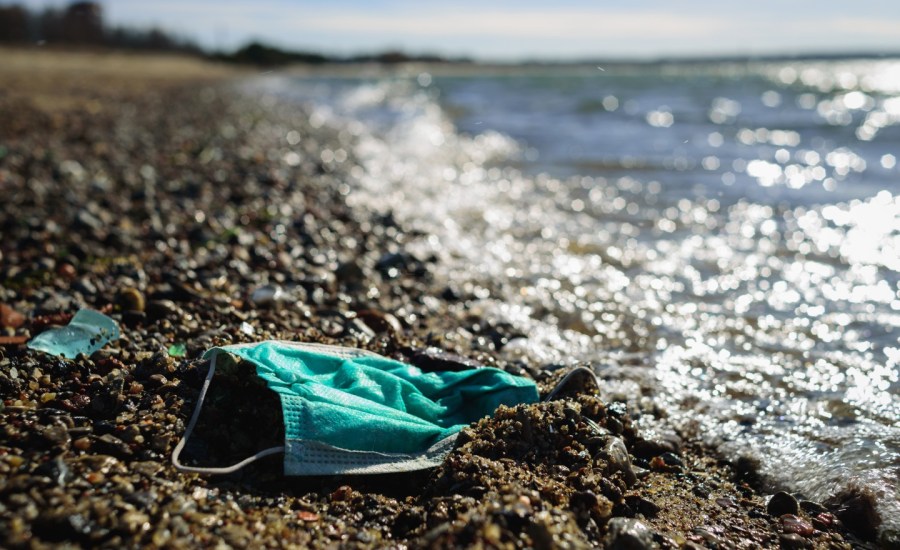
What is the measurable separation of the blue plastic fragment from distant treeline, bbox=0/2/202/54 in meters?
58.8

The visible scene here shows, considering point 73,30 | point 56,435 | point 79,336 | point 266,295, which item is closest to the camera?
point 56,435

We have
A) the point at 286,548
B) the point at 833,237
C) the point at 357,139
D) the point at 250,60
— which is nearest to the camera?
the point at 286,548

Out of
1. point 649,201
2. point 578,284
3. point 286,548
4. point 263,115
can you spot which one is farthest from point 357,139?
point 286,548

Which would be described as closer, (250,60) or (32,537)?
(32,537)

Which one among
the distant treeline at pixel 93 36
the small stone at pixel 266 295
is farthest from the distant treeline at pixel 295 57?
the small stone at pixel 266 295

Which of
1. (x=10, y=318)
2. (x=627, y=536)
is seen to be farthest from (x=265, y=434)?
(x=10, y=318)

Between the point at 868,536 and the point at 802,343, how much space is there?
207 cm

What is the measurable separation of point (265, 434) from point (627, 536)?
1.59 m

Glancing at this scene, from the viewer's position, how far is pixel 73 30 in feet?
219

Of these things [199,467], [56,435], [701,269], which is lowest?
[199,467]

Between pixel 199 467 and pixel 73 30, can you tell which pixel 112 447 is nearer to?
pixel 199 467

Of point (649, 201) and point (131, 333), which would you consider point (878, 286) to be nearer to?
point (649, 201)

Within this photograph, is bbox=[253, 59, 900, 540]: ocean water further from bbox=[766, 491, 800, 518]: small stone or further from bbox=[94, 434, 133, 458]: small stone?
bbox=[94, 434, 133, 458]: small stone

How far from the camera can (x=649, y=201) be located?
9398 millimetres
